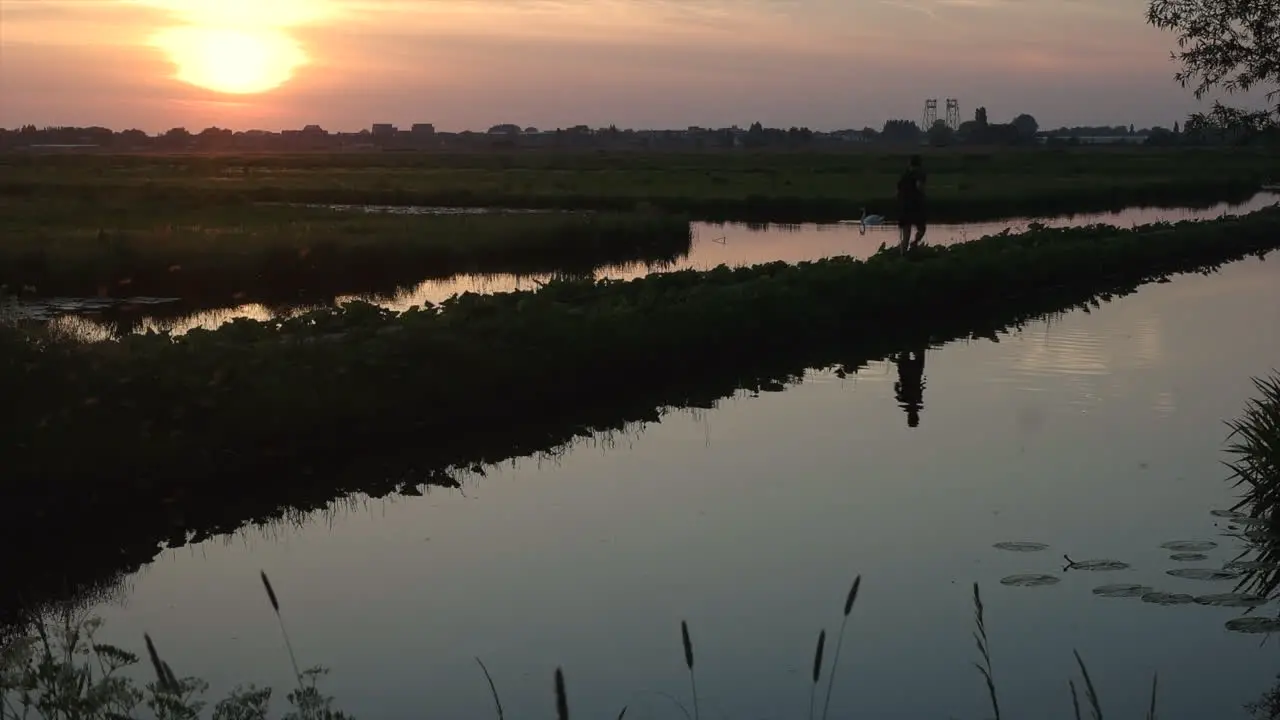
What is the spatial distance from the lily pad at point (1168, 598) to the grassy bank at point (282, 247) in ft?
64.2

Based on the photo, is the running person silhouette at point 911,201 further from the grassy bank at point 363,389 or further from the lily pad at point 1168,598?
the lily pad at point 1168,598

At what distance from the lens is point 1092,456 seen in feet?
39.7

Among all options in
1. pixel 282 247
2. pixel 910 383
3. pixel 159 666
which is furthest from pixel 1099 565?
pixel 282 247

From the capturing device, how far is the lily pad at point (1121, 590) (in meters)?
8.31

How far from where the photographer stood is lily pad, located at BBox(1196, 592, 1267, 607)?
7.98 metres

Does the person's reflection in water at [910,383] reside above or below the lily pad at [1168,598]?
above

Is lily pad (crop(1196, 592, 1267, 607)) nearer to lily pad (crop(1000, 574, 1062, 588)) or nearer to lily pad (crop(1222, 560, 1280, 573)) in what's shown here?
lily pad (crop(1222, 560, 1280, 573))

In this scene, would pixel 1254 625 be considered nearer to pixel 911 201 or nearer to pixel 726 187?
pixel 911 201

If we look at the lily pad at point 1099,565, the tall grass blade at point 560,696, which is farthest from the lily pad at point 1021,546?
the tall grass blade at point 560,696

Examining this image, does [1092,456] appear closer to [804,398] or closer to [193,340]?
[804,398]

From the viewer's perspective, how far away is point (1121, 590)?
838cm

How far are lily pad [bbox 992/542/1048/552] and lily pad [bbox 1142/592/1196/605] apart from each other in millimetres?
1064

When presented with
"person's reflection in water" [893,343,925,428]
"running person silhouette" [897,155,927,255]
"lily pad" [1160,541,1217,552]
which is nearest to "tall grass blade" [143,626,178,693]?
"lily pad" [1160,541,1217,552]

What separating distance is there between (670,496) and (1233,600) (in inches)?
174
